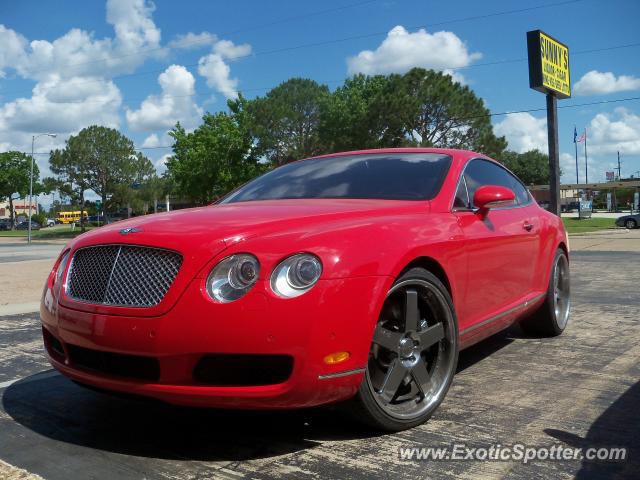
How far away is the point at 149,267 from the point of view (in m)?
2.55

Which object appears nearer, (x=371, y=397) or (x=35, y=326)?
(x=371, y=397)

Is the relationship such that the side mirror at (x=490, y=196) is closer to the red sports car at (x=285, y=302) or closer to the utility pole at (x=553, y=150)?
the red sports car at (x=285, y=302)

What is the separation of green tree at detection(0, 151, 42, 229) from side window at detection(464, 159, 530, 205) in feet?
251

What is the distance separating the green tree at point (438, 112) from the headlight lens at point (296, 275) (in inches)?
1544

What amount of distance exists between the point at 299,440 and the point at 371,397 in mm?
420

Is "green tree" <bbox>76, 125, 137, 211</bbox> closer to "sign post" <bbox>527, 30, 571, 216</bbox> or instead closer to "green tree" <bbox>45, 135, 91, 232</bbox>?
"green tree" <bbox>45, 135, 91, 232</bbox>

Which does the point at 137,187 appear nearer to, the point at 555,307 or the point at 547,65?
the point at 547,65

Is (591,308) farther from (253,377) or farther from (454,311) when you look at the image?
(253,377)

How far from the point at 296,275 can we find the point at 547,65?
2136 cm

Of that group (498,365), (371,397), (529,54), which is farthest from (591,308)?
(529,54)

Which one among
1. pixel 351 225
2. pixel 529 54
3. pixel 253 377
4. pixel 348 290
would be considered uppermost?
pixel 529 54

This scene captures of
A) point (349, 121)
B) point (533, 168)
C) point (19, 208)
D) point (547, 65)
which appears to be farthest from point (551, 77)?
point (19, 208)

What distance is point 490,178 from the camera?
14.3 feet

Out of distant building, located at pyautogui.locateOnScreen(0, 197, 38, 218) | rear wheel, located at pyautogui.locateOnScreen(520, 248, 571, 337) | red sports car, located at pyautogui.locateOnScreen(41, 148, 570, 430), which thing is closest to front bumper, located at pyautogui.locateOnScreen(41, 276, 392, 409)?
red sports car, located at pyautogui.locateOnScreen(41, 148, 570, 430)
